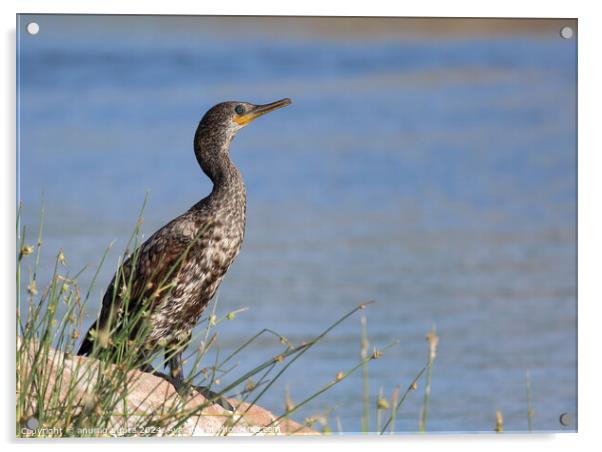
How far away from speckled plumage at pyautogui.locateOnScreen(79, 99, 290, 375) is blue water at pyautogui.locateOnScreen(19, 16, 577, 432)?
0.43 ft

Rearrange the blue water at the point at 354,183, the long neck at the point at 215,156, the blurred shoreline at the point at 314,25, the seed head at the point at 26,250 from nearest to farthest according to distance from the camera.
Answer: the seed head at the point at 26,250, the blurred shoreline at the point at 314,25, the blue water at the point at 354,183, the long neck at the point at 215,156

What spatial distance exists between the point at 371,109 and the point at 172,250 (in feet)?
3.92

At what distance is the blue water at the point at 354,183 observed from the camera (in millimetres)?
6293

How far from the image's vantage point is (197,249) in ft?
20.8

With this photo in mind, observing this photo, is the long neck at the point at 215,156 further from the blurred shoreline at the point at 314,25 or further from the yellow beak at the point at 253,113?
the blurred shoreline at the point at 314,25

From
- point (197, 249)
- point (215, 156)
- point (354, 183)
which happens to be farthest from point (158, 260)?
point (354, 183)

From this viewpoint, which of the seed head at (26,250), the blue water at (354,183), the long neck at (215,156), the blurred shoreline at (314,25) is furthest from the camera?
the long neck at (215,156)

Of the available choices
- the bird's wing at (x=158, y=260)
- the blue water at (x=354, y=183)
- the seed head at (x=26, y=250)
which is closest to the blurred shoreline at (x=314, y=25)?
the blue water at (x=354, y=183)

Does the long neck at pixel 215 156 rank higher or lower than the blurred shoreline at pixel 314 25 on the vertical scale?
lower

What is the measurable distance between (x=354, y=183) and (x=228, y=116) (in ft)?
4.23

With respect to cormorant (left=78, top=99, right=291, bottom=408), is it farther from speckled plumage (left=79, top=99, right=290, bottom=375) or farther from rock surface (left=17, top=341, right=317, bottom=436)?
rock surface (left=17, top=341, right=317, bottom=436)

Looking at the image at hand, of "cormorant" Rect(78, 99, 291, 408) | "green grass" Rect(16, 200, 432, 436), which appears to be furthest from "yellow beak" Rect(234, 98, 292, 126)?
"green grass" Rect(16, 200, 432, 436)

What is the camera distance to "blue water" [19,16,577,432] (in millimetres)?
6293
